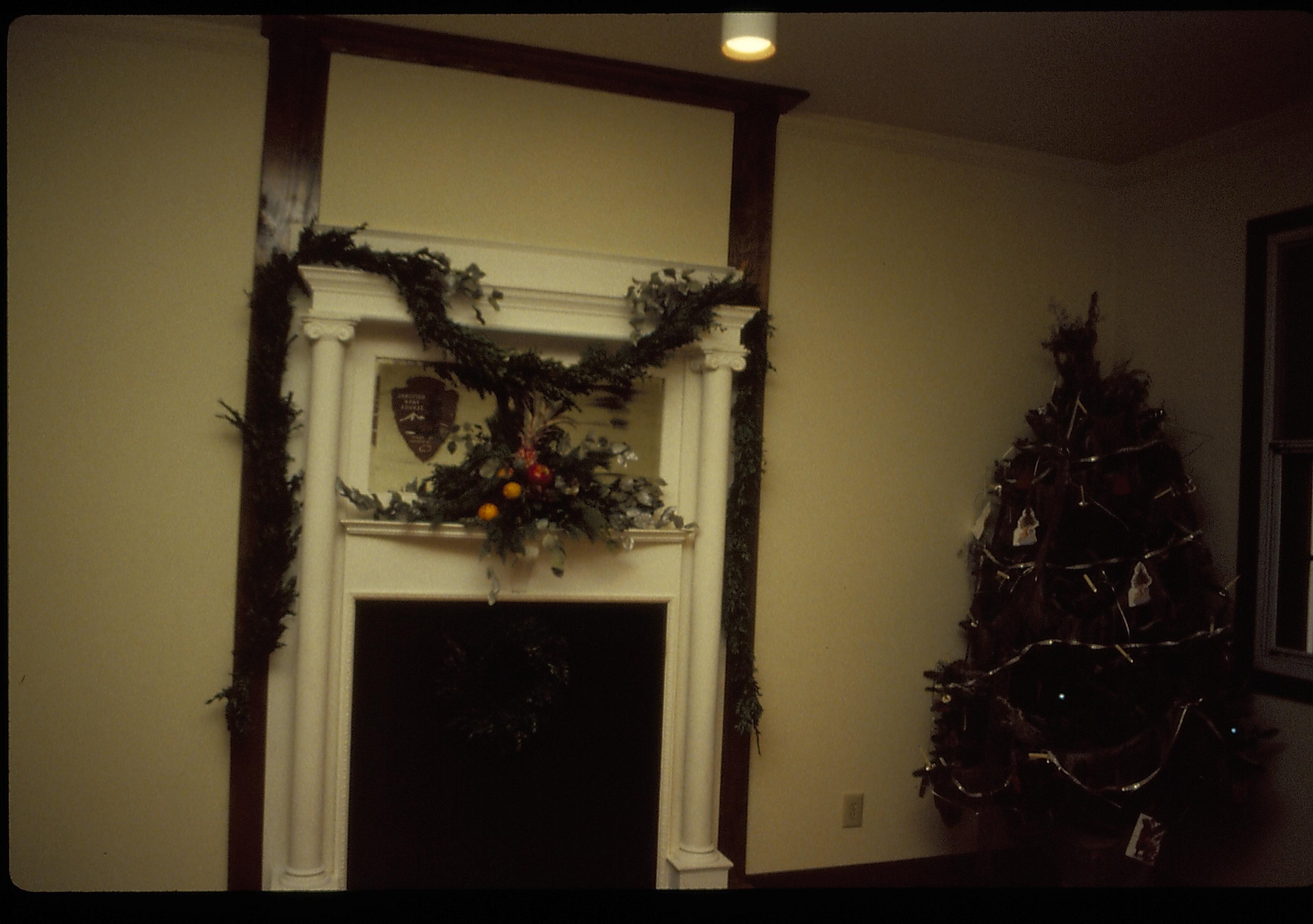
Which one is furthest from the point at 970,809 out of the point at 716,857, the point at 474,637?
the point at 474,637

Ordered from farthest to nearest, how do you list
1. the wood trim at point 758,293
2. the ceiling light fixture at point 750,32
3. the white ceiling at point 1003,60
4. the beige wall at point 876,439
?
1. the beige wall at point 876,439
2. the wood trim at point 758,293
3. the white ceiling at point 1003,60
4. the ceiling light fixture at point 750,32

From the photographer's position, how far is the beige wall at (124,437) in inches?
107

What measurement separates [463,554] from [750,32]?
5.55ft

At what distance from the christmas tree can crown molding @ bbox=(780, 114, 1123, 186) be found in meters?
0.76

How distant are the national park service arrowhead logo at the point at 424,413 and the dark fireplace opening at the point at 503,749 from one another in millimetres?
500

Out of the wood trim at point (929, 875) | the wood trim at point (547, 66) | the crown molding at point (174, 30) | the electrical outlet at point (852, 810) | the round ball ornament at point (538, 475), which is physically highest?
the wood trim at point (547, 66)

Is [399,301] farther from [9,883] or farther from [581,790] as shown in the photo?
[9,883]

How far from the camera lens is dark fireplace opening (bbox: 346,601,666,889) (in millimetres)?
2842

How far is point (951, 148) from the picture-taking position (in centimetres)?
354

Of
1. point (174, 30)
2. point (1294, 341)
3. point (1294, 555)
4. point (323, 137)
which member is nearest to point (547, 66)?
point (323, 137)

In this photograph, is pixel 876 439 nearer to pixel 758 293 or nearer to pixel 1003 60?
pixel 758 293

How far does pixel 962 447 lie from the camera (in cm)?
358

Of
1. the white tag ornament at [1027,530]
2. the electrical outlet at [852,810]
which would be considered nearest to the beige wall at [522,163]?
the white tag ornament at [1027,530]

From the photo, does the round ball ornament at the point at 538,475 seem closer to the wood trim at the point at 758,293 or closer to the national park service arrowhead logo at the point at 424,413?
the national park service arrowhead logo at the point at 424,413
